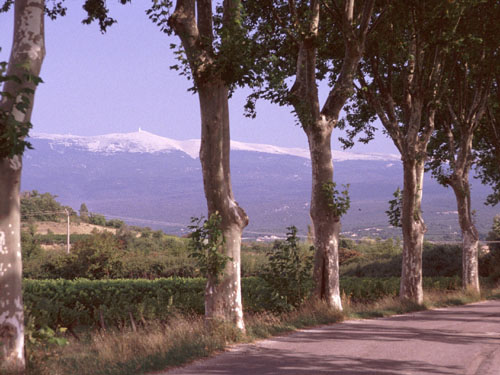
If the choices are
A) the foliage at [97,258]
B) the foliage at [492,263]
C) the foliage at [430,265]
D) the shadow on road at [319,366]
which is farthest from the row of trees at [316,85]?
the foliage at [97,258]

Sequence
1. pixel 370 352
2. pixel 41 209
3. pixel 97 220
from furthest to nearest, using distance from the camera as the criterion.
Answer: pixel 97 220 → pixel 41 209 → pixel 370 352

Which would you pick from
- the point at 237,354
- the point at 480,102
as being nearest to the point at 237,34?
the point at 237,354

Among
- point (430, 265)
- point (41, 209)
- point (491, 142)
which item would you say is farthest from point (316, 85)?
point (41, 209)

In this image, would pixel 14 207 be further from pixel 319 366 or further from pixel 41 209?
pixel 41 209

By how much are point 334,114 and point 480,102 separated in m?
12.6

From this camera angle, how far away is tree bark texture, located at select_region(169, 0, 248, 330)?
37.2ft

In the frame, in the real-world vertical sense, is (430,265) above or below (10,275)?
below

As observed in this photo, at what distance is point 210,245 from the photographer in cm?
1117

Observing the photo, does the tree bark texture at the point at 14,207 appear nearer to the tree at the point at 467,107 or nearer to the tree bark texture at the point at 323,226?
the tree bark texture at the point at 323,226

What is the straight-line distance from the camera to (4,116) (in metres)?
7.03

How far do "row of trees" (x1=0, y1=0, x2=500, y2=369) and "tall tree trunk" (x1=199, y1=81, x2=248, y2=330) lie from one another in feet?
0.07

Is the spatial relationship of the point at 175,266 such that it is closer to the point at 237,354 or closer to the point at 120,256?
the point at 120,256

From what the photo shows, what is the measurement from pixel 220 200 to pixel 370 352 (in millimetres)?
4055

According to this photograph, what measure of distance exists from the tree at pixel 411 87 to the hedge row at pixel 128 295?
467cm
